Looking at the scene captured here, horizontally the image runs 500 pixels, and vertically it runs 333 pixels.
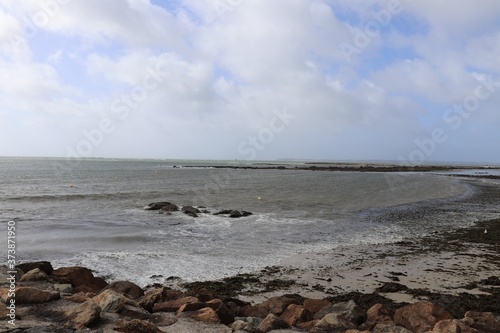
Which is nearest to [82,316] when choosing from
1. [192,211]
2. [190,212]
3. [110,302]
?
[110,302]

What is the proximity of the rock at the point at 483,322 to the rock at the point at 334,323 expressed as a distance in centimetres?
254

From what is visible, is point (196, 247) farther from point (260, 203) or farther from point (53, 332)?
point (260, 203)

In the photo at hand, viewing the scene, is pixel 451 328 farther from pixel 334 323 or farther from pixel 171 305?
pixel 171 305

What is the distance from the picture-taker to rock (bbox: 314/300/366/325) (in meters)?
7.22

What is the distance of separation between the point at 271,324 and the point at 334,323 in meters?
1.33

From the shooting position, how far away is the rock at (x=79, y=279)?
9102 mm

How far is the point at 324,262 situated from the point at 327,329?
20.6 feet

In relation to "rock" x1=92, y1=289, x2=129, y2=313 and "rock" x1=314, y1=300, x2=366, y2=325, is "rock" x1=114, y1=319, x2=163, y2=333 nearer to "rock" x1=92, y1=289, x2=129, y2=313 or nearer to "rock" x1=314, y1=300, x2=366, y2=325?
"rock" x1=92, y1=289, x2=129, y2=313

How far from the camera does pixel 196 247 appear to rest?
1502 cm

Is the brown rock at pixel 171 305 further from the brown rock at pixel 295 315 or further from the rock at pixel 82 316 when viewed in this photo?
the brown rock at pixel 295 315

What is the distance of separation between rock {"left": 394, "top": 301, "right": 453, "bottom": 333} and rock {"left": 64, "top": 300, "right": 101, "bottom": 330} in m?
6.06

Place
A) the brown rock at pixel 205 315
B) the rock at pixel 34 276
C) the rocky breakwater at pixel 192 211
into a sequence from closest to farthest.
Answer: the brown rock at pixel 205 315 < the rock at pixel 34 276 < the rocky breakwater at pixel 192 211

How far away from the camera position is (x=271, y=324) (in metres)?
6.50

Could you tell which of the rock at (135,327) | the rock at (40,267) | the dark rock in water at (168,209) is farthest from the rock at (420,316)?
the dark rock in water at (168,209)
